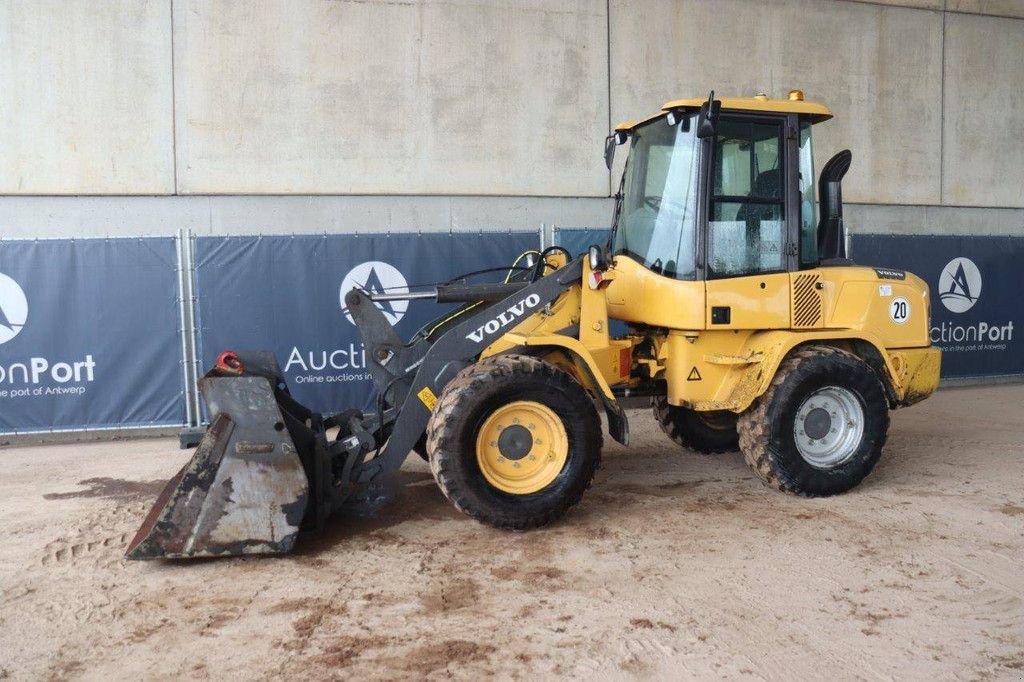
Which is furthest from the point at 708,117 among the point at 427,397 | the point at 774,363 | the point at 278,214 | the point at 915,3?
the point at 915,3

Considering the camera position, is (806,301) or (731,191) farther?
(806,301)

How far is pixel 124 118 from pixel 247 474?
6.19m

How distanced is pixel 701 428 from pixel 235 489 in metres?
3.84

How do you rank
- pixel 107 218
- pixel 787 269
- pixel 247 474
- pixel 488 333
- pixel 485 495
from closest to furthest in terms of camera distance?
pixel 247 474 → pixel 485 495 → pixel 488 333 → pixel 787 269 → pixel 107 218

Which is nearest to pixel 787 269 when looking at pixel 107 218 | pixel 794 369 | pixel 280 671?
pixel 794 369

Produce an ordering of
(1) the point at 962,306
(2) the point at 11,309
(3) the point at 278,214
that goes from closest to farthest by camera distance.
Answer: (2) the point at 11,309 → (3) the point at 278,214 → (1) the point at 962,306

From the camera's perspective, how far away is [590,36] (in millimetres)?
10172

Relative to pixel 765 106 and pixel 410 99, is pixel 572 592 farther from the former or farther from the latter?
pixel 410 99

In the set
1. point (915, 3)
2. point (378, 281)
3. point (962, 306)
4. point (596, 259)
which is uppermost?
point (915, 3)

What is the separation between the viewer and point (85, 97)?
8.90 meters

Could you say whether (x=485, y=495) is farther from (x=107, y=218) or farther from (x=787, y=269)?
(x=107, y=218)

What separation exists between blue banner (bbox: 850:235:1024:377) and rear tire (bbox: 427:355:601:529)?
656 cm

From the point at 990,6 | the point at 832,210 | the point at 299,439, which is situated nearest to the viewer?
the point at 299,439

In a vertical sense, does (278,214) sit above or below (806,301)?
above
